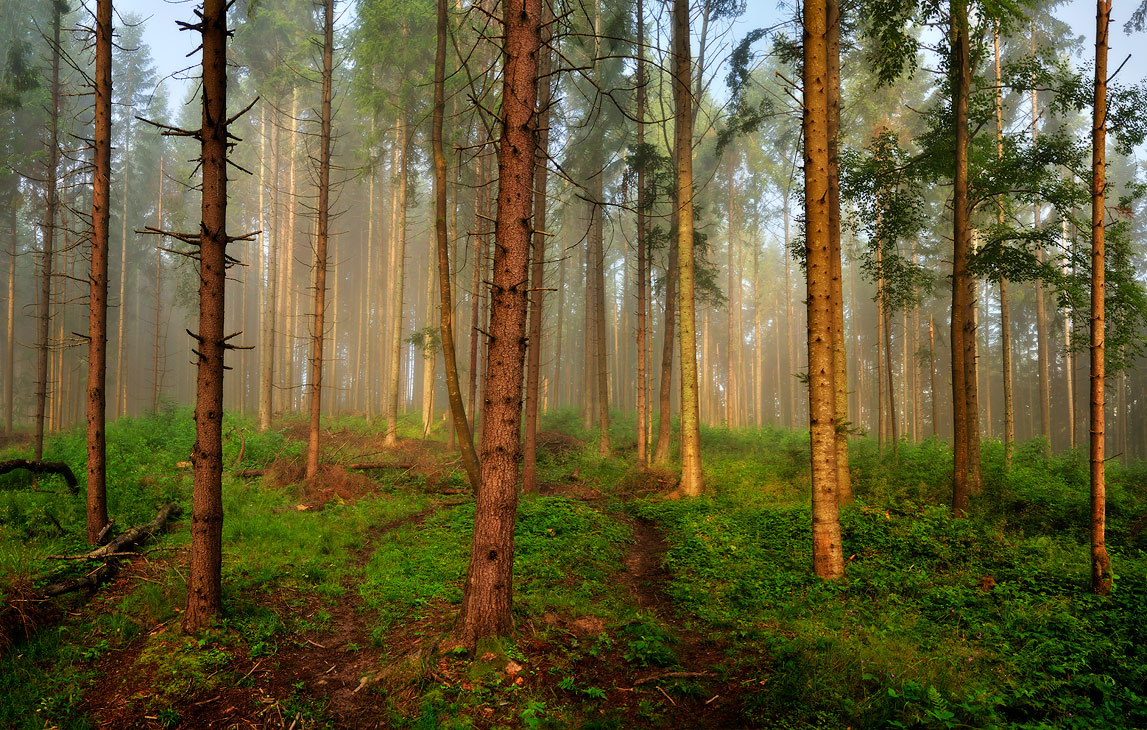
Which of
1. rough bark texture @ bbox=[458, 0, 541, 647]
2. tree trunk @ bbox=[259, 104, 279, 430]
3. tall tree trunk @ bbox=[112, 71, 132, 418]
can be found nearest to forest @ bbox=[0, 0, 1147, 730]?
rough bark texture @ bbox=[458, 0, 541, 647]

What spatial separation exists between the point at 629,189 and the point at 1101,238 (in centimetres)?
1324

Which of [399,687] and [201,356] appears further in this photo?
[201,356]

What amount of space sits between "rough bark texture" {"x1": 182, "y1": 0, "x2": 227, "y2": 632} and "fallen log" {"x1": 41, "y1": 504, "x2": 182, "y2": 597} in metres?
1.63

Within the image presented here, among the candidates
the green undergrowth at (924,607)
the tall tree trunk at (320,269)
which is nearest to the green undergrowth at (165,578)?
the tall tree trunk at (320,269)

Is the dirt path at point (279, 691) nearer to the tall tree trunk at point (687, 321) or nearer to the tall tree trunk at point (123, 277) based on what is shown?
A: the tall tree trunk at point (687, 321)

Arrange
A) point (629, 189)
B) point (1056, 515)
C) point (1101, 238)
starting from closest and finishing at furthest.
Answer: point (1101, 238) < point (1056, 515) < point (629, 189)

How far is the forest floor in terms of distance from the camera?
430cm

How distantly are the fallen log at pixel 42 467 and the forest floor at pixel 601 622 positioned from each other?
34 cm

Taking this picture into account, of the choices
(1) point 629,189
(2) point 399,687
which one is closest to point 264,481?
(2) point 399,687

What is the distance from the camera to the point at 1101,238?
6.62 metres

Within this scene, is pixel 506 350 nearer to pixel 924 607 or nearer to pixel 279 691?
pixel 279 691

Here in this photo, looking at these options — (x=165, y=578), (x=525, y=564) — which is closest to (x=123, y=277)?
(x=165, y=578)

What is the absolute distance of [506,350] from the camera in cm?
523

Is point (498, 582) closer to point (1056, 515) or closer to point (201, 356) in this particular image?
point (201, 356)
